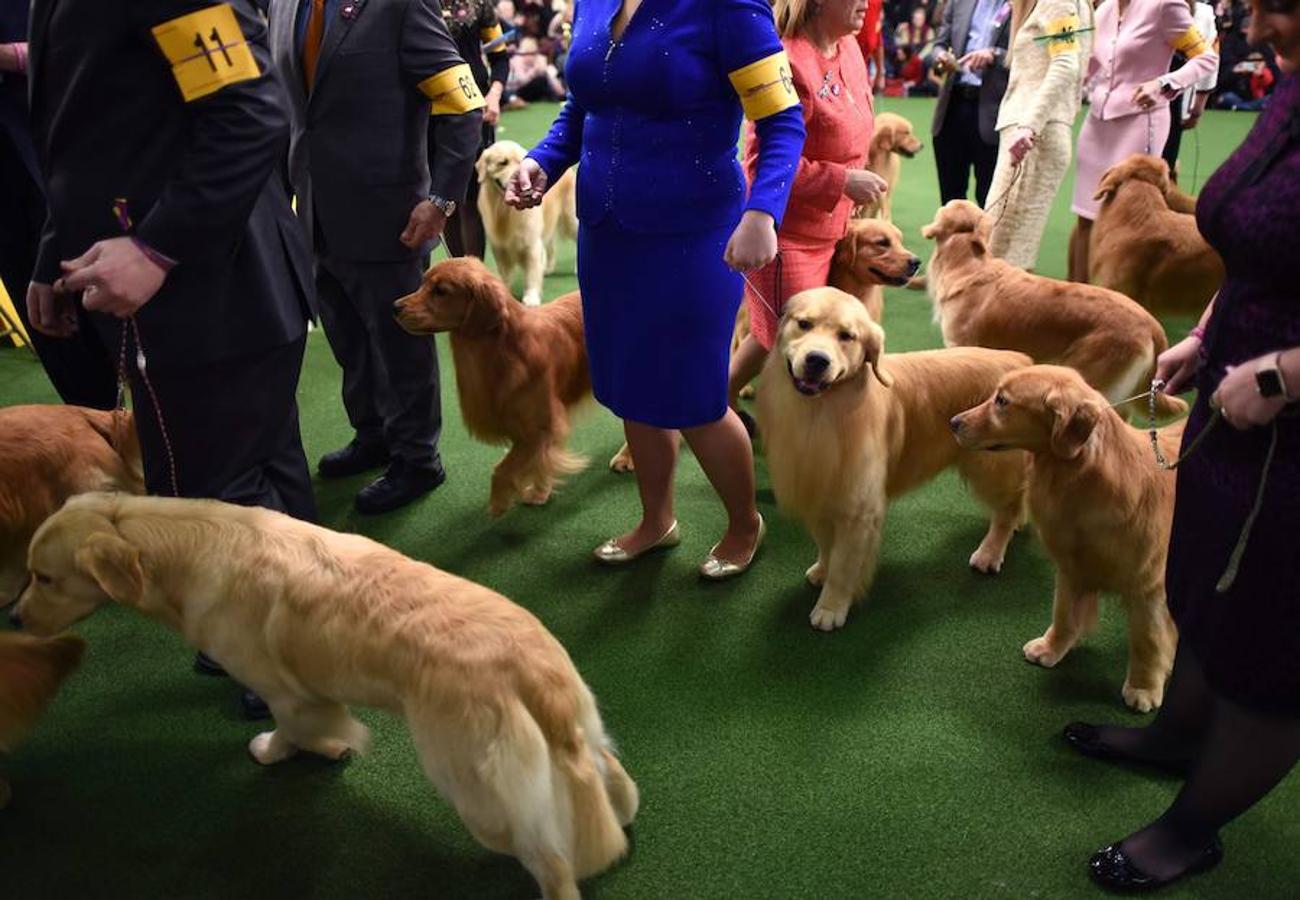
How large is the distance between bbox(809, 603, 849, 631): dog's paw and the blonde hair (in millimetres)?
1728

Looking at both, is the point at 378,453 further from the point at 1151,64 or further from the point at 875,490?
the point at 1151,64

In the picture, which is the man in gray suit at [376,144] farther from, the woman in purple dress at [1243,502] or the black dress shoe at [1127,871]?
the black dress shoe at [1127,871]

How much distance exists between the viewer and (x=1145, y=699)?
2.30 m

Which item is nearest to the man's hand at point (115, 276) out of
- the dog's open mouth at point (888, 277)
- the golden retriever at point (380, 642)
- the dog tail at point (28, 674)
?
the golden retriever at point (380, 642)

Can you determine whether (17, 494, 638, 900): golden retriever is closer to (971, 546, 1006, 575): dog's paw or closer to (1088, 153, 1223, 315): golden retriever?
(971, 546, 1006, 575): dog's paw

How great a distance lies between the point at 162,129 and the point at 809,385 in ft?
5.27

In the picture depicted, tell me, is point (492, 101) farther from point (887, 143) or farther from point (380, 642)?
point (380, 642)

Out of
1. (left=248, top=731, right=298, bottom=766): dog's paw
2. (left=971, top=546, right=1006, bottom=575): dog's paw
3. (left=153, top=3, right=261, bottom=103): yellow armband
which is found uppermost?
(left=153, top=3, right=261, bottom=103): yellow armband

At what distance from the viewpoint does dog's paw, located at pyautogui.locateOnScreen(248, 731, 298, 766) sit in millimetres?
2156

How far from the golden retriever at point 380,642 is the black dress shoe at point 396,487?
143 cm

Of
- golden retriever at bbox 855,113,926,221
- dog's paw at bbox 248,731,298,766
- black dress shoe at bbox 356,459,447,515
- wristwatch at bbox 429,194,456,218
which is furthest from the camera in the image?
golden retriever at bbox 855,113,926,221

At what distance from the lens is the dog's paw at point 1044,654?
98.0 inches

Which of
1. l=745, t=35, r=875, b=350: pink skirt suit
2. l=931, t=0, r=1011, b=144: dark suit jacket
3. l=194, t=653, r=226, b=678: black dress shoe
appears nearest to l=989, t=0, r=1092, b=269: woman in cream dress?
l=931, t=0, r=1011, b=144: dark suit jacket

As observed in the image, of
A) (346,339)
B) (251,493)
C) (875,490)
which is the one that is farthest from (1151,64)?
(251,493)
